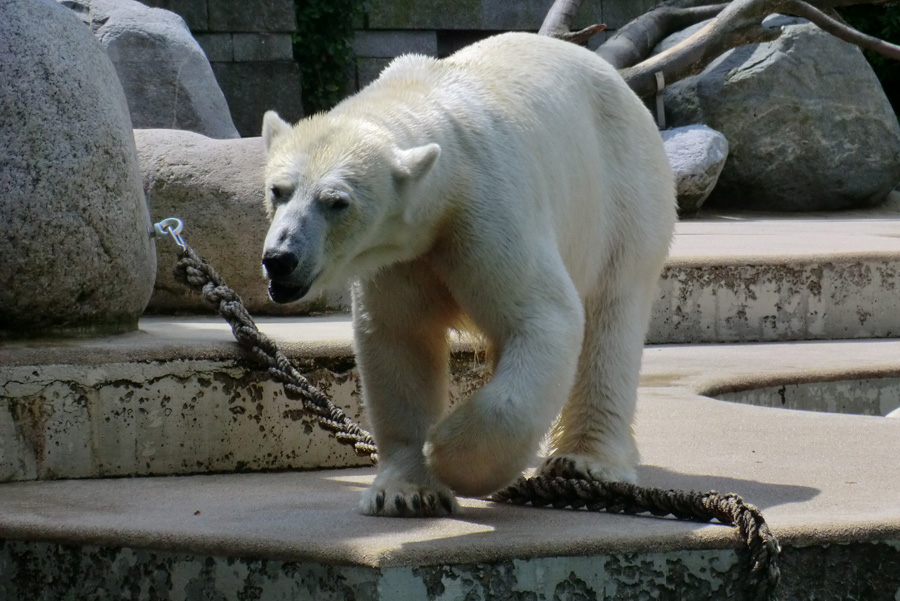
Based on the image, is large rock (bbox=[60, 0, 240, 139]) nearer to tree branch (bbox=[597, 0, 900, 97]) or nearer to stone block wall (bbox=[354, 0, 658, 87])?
tree branch (bbox=[597, 0, 900, 97])

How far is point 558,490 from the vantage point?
9.50 ft

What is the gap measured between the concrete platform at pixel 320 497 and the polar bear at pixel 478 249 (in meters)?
→ 0.20

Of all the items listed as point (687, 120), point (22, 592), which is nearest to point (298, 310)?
point (22, 592)

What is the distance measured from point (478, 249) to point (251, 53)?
32.3ft

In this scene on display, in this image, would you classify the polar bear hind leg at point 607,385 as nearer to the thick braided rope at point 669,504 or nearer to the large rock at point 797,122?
the thick braided rope at point 669,504

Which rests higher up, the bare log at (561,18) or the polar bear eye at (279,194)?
the polar bear eye at (279,194)

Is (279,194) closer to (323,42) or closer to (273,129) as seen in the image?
(273,129)

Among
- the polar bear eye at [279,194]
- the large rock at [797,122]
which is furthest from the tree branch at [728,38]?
the polar bear eye at [279,194]

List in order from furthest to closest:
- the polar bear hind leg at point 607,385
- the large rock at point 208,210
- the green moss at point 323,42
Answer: the green moss at point 323,42, the large rock at point 208,210, the polar bear hind leg at point 607,385

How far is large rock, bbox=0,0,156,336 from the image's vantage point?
337 cm

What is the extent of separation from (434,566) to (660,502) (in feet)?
1.90

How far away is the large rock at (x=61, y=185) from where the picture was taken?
3.37 meters

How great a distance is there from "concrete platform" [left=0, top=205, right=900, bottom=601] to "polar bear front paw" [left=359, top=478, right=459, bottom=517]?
0.06 meters

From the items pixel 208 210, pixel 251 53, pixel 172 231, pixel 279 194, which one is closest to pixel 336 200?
pixel 279 194
